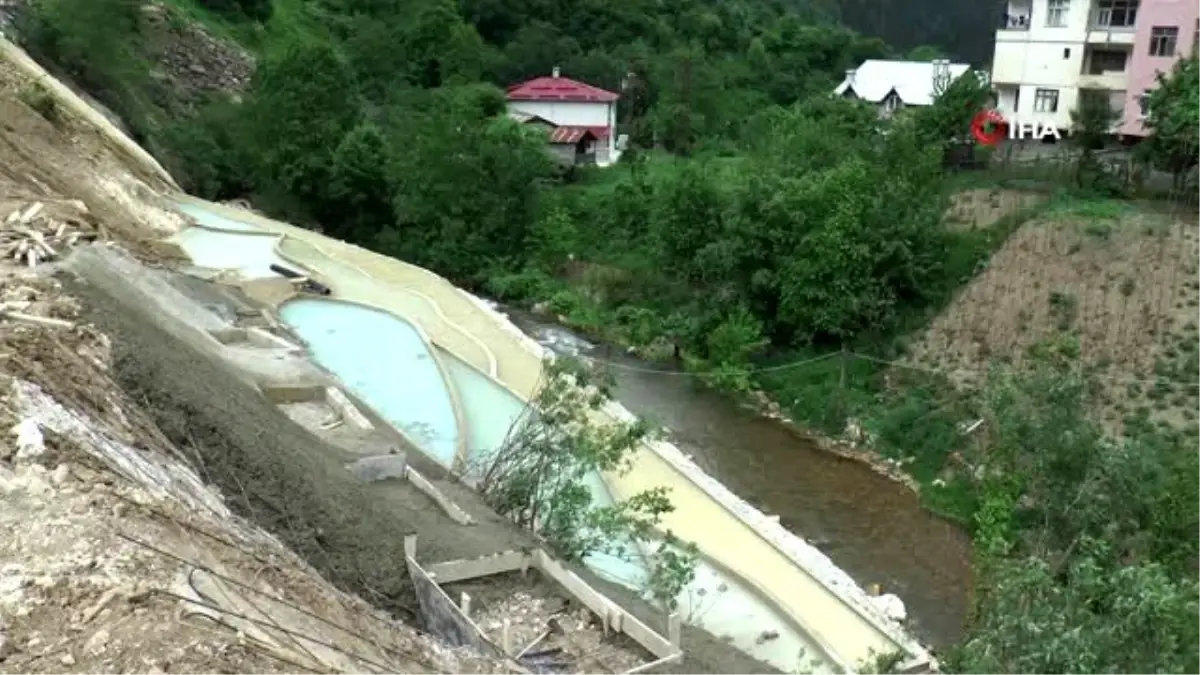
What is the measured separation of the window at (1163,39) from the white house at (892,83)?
50.0 feet

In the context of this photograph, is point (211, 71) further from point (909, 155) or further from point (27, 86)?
point (909, 155)

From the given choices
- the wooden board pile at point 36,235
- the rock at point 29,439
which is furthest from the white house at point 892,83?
the rock at point 29,439

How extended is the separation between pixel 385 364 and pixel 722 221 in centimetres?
819

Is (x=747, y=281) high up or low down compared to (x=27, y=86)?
down

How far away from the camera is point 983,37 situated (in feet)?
212

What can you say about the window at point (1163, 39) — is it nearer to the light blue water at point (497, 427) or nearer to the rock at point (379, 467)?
the light blue water at point (497, 427)

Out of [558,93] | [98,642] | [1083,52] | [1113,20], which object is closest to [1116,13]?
[1113,20]

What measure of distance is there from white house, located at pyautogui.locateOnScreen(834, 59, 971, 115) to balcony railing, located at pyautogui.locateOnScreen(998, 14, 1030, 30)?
11.5 meters

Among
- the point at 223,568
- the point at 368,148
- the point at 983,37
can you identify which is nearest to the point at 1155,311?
the point at 223,568

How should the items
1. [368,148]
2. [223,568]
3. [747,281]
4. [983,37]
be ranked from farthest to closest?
1. [983,37]
2. [368,148]
3. [747,281]
4. [223,568]

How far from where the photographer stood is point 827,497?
17469mm

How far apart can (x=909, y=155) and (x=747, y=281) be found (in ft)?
14.0

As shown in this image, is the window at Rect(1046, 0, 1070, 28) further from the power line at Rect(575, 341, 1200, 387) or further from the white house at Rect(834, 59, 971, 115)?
the white house at Rect(834, 59, 971, 115)

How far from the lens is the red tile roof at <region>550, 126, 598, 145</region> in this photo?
119ft
